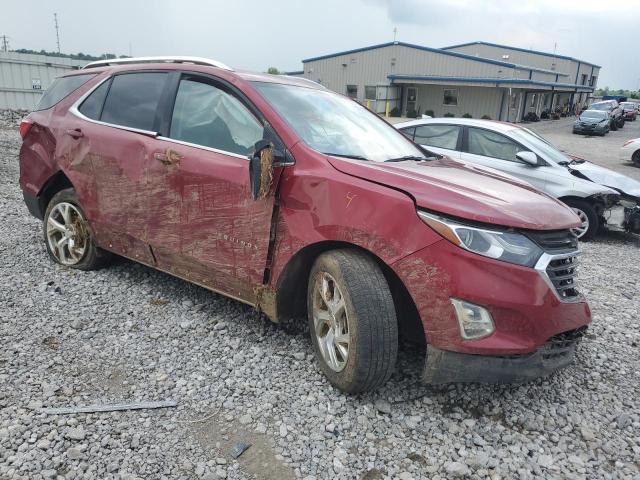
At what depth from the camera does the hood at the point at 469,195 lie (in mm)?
2533

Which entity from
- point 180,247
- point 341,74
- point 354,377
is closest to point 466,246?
point 354,377

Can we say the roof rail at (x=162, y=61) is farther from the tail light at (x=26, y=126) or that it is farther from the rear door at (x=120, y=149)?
the tail light at (x=26, y=126)

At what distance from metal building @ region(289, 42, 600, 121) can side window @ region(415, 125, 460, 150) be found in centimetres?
2807

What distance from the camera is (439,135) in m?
7.94

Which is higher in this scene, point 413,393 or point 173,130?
point 173,130

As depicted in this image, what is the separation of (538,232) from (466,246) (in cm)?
43

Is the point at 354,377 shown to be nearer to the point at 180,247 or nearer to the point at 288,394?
the point at 288,394

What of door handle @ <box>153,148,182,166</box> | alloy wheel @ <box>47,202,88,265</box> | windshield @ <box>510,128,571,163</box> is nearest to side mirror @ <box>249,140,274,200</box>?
door handle @ <box>153,148,182,166</box>

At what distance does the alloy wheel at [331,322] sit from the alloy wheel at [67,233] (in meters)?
2.49

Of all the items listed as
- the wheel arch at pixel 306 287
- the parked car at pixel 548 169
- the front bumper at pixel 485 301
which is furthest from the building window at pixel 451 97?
the front bumper at pixel 485 301

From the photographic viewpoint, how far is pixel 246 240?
127 inches

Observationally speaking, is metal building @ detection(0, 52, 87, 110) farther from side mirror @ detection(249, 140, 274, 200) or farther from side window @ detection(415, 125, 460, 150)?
side mirror @ detection(249, 140, 274, 200)

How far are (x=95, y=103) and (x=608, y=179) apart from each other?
678cm

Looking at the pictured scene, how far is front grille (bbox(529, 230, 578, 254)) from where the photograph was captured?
8.49 feet
